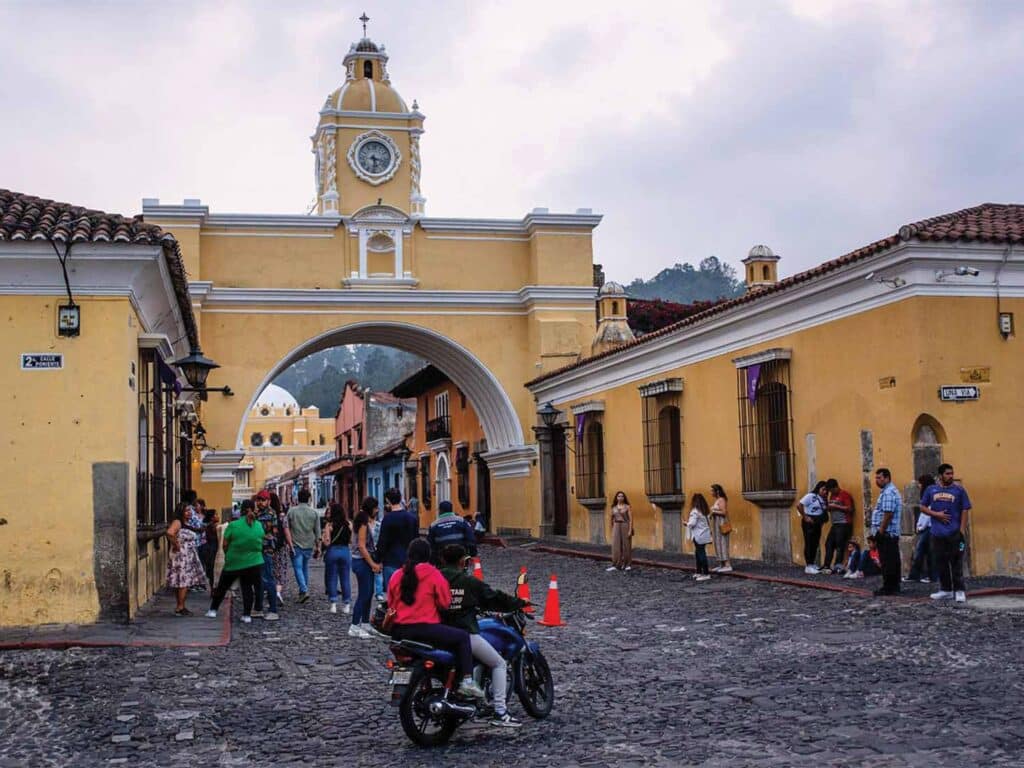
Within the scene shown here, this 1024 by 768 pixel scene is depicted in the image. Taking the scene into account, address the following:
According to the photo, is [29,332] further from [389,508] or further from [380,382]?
[380,382]

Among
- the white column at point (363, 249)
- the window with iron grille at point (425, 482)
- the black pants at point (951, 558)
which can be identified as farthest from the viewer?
the window with iron grille at point (425, 482)

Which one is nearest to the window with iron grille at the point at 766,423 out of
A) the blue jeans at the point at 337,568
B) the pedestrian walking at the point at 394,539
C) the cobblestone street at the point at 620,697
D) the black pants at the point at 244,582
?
the cobblestone street at the point at 620,697

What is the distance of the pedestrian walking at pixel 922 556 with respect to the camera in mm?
13641

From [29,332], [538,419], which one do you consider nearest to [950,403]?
[29,332]

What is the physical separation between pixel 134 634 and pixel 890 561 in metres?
7.26

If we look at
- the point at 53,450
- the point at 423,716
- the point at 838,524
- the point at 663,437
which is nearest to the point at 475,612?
the point at 423,716

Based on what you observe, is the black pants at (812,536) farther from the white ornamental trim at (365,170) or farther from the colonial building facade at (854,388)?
the white ornamental trim at (365,170)

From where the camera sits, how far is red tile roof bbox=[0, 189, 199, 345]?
11.4 m

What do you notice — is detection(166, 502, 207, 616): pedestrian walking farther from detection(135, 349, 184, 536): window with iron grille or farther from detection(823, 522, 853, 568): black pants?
detection(823, 522, 853, 568): black pants

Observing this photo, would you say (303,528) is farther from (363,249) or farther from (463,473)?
(463,473)

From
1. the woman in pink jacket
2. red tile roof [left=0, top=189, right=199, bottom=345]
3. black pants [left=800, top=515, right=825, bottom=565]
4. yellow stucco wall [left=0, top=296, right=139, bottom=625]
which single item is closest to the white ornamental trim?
red tile roof [left=0, top=189, right=199, bottom=345]

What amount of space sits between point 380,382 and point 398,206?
256 ft

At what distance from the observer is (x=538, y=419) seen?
97.4 ft

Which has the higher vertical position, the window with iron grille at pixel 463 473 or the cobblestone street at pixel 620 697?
the window with iron grille at pixel 463 473
